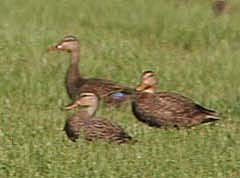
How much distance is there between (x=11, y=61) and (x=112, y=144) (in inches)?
183

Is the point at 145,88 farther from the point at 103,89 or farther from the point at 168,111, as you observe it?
the point at 168,111

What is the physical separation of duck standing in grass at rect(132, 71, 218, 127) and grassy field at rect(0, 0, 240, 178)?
176 mm

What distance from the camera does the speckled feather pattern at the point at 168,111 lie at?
10.7 meters

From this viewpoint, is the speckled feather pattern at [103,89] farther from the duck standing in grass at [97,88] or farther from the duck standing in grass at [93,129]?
the duck standing in grass at [93,129]

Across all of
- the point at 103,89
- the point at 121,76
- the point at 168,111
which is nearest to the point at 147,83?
the point at 103,89

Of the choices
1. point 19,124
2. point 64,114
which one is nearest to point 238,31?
point 64,114

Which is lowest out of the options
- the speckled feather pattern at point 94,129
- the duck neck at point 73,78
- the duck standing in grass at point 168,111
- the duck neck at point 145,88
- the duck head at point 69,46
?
the speckled feather pattern at point 94,129

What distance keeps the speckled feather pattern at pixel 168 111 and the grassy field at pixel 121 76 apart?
0.62 ft

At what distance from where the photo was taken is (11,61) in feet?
44.7

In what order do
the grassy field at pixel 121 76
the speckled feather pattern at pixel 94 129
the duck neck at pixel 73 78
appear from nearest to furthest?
1. the grassy field at pixel 121 76
2. the speckled feather pattern at pixel 94 129
3. the duck neck at pixel 73 78

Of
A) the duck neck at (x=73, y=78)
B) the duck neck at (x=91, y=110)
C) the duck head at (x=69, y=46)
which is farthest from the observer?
the duck head at (x=69, y=46)

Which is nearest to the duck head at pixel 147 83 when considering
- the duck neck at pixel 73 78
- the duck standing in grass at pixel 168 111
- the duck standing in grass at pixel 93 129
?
the duck standing in grass at pixel 168 111

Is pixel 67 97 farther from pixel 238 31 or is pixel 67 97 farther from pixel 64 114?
pixel 238 31

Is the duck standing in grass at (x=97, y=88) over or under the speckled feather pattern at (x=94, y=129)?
over
